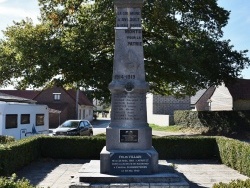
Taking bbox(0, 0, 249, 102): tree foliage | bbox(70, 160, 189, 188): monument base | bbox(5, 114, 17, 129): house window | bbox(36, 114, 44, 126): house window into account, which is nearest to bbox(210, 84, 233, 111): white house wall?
bbox(0, 0, 249, 102): tree foliage

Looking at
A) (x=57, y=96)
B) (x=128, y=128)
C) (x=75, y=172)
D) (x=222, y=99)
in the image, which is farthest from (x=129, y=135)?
(x=57, y=96)

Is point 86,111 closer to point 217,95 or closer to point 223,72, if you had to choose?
point 217,95

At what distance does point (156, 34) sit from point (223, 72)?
6.12m

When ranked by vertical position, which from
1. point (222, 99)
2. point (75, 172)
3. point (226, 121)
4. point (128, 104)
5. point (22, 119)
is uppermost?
point (222, 99)

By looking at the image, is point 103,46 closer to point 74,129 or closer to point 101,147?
point 74,129

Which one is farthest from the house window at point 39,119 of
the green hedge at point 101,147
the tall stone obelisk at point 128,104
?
the tall stone obelisk at point 128,104

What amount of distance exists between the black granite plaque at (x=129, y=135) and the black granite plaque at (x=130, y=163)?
545mm

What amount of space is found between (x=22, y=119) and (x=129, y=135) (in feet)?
58.9

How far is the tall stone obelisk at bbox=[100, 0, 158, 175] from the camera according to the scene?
9.46m

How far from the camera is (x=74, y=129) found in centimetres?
2623

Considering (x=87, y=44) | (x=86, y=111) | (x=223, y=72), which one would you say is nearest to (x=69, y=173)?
(x=87, y=44)

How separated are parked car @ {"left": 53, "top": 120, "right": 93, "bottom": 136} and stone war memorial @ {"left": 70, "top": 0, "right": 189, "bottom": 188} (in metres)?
15.1

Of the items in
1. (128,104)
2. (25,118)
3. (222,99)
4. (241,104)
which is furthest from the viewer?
(222,99)

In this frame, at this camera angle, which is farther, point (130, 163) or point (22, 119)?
point (22, 119)
